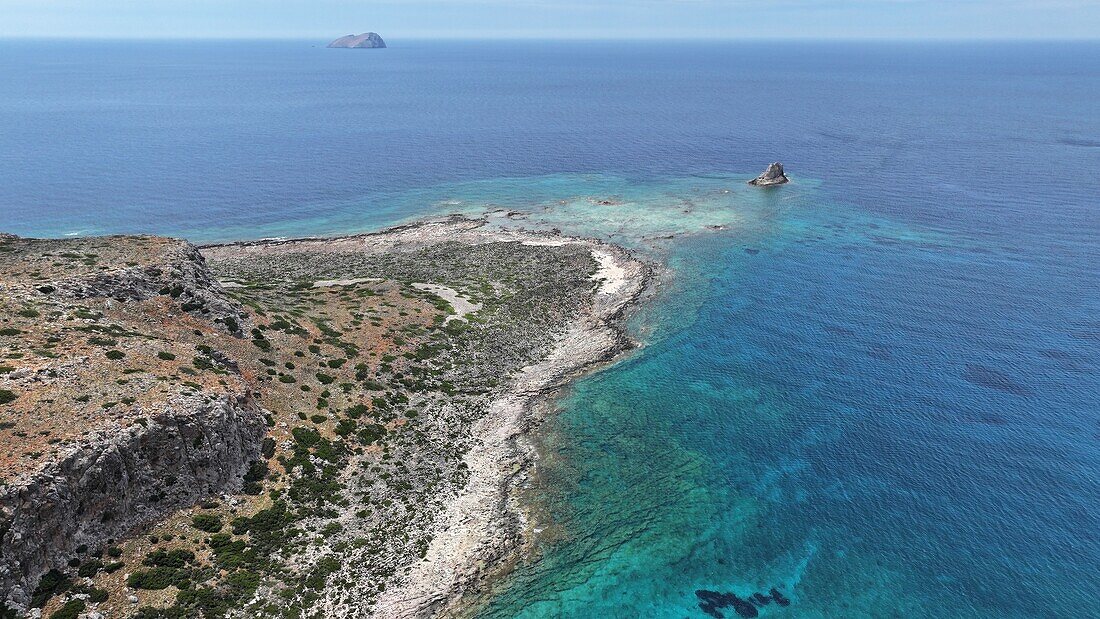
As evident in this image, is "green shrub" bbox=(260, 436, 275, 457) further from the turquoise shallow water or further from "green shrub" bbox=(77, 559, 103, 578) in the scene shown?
the turquoise shallow water

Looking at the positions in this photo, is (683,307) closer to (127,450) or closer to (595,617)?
(595,617)

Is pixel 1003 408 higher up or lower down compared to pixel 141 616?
lower down

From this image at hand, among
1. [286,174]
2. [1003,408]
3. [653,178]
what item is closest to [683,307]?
[1003,408]

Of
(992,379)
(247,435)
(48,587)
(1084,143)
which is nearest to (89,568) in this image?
(48,587)

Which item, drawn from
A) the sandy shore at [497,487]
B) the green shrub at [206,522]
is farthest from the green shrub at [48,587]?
the sandy shore at [497,487]

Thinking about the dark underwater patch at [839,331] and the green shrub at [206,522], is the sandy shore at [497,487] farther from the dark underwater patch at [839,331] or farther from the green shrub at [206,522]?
the dark underwater patch at [839,331]

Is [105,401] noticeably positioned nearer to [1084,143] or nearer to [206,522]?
[206,522]
